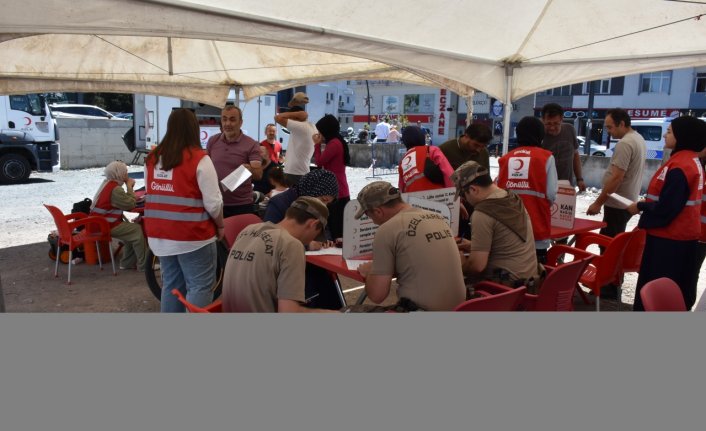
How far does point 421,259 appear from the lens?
259cm

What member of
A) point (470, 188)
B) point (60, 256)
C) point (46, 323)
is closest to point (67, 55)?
point (60, 256)

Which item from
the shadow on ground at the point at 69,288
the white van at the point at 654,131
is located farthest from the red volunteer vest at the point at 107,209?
the white van at the point at 654,131

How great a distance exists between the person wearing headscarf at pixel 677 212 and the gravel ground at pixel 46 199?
145 centimetres

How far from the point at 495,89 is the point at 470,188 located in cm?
329

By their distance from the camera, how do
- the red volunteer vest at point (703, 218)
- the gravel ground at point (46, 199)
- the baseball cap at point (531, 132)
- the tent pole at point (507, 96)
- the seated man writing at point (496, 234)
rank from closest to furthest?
the seated man writing at point (496, 234)
the red volunteer vest at point (703, 218)
the baseball cap at point (531, 132)
the tent pole at point (507, 96)
the gravel ground at point (46, 199)

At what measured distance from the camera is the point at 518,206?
3256 millimetres

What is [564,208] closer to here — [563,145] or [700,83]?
[563,145]

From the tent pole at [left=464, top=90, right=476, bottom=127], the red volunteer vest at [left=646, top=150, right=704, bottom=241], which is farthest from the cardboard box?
the tent pole at [left=464, top=90, right=476, bottom=127]

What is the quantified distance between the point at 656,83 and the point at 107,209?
37.2 metres

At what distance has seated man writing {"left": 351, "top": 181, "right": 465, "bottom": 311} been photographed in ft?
8.51

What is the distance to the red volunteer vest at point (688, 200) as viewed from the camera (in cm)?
364

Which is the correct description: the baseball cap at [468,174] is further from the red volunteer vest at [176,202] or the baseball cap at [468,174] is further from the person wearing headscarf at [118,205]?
the person wearing headscarf at [118,205]

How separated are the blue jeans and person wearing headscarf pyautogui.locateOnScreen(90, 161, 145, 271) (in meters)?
2.27

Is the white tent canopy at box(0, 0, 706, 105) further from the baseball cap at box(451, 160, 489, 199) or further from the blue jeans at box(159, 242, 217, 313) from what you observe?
the baseball cap at box(451, 160, 489, 199)
